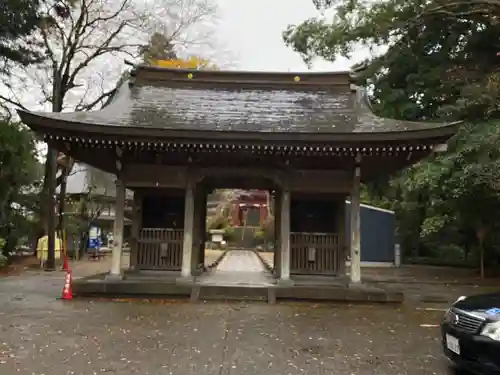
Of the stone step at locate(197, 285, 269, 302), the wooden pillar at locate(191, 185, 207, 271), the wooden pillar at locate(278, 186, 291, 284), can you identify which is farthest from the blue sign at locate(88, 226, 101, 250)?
the wooden pillar at locate(278, 186, 291, 284)

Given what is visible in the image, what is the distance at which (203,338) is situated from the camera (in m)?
7.28

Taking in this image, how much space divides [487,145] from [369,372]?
33.3 feet

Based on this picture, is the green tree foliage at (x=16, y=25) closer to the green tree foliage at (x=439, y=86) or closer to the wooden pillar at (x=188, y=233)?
the wooden pillar at (x=188, y=233)

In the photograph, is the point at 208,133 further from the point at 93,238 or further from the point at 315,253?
the point at 93,238

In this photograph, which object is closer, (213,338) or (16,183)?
(213,338)

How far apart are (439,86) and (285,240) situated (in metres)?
11.1

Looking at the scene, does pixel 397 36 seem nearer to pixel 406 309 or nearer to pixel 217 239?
pixel 406 309

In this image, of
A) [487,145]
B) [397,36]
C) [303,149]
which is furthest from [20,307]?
[397,36]

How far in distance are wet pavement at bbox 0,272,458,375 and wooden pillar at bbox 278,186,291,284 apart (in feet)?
3.73

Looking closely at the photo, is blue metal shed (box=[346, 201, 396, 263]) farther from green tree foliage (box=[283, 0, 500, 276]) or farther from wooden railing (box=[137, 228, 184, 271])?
wooden railing (box=[137, 228, 184, 271])

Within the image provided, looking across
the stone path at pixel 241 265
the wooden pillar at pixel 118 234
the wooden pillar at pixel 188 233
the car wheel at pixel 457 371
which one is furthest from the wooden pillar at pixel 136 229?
the car wheel at pixel 457 371

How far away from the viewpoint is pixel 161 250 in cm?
Result: 1284

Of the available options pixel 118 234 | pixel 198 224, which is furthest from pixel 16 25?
pixel 198 224

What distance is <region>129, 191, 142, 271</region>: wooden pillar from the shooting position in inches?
514
